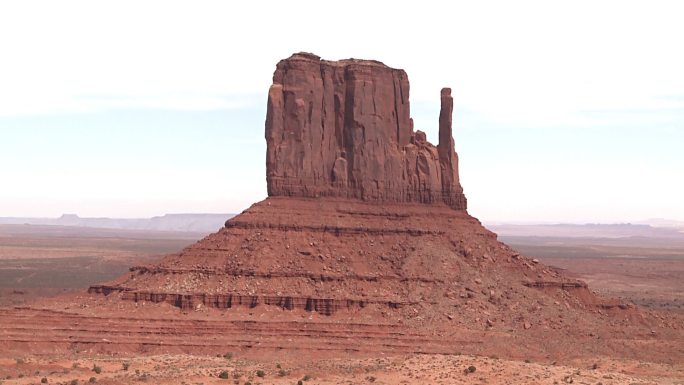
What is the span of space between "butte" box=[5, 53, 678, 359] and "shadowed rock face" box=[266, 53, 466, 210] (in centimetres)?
10

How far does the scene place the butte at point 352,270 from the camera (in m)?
74.8

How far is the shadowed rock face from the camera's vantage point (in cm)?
8706

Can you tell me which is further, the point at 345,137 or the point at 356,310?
the point at 345,137

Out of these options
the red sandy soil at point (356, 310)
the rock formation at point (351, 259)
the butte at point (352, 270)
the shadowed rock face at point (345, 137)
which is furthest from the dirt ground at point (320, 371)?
the shadowed rock face at point (345, 137)

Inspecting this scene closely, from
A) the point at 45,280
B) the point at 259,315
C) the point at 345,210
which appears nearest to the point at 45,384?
the point at 259,315

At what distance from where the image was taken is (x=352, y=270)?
267ft

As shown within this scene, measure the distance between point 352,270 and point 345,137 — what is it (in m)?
12.5

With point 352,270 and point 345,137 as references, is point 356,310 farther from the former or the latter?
point 345,137

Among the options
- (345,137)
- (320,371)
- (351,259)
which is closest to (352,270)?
(351,259)

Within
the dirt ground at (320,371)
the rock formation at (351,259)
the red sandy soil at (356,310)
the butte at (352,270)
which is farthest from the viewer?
the rock formation at (351,259)

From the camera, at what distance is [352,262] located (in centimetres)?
8219

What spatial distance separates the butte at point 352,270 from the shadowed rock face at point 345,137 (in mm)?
102

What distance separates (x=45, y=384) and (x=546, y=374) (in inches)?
1092

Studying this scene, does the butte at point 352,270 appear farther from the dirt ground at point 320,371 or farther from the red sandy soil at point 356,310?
the dirt ground at point 320,371
